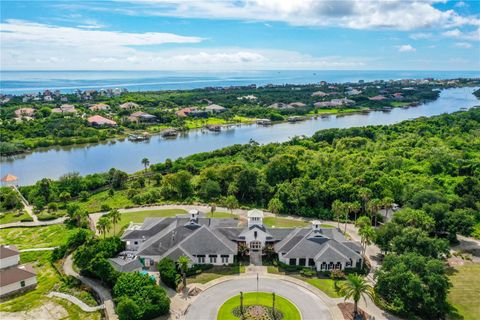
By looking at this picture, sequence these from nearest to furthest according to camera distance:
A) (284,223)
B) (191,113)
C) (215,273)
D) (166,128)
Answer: (215,273)
(284,223)
(166,128)
(191,113)

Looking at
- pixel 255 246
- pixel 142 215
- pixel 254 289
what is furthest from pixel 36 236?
pixel 254 289

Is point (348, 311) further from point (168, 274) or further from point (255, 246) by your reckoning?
point (168, 274)

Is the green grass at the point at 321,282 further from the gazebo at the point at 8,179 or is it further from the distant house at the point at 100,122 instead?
the distant house at the point at 100,122

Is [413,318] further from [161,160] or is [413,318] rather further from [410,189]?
[161,160]

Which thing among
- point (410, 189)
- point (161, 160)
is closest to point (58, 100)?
point (161, 160)

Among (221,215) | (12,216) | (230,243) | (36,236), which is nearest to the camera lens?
(230,243)

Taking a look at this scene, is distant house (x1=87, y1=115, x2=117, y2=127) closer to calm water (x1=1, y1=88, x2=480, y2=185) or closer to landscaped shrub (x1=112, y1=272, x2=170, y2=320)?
calm water (x1=1, y1=88, x2=480, y2=185)
